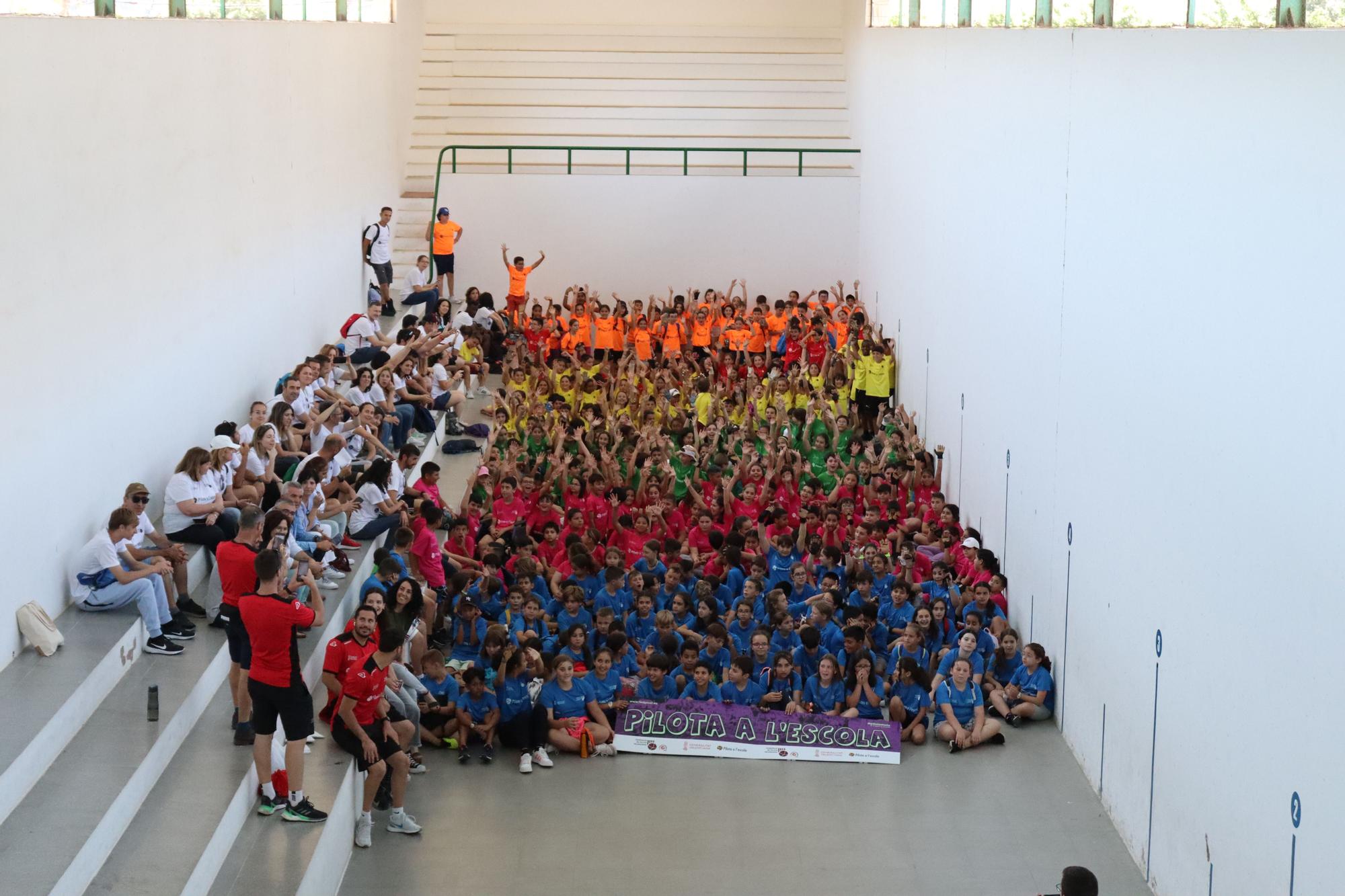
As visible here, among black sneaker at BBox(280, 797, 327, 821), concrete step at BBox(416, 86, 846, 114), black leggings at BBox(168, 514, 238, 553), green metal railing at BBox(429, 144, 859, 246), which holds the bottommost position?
black sneaker at BBox(280, 797, 327, 821)

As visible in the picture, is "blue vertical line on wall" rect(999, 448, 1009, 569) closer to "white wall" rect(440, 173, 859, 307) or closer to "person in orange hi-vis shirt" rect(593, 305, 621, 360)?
"person in orange hi-vis shirt" rect(593, 305, 621, 360)

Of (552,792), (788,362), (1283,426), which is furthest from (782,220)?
(1283,426)

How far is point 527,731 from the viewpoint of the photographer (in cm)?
1082

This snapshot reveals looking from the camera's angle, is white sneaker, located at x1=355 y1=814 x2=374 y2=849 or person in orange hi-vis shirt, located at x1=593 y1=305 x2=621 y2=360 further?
person in orange hi-vis shirt, located at x1=593 y1=305 x2=621 y2=360

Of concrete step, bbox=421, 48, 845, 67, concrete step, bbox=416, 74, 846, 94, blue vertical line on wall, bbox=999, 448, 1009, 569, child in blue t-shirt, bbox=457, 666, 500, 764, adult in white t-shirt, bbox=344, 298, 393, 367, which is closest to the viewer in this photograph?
child in blue t-shirt, bbox=457, 666, 500, 764

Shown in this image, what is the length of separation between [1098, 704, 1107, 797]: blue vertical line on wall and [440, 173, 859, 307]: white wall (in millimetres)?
11949

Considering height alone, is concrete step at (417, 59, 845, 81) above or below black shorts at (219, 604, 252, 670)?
above

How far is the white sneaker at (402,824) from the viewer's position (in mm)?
9695

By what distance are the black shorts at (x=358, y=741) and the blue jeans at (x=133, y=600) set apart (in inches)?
59.9

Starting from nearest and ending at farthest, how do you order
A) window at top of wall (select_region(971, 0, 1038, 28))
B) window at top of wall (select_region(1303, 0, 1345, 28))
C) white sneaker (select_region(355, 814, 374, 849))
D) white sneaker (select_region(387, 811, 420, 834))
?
window at top of wall (select_region(1303, 0, 1345, 28)), white sneaker (select_region(355, 814, 374, 849)), white sneaker (select_region(387, 811, 420, 834)), window at top of wall (select_region(971, 0, 1038, 28))

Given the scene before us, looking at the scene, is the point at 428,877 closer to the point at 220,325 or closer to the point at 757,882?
the point at 757,882

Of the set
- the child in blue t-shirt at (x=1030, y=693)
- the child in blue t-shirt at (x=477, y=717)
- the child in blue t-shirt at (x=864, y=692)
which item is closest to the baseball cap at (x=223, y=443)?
the child in blue t-shirt at (x=477, y=717)

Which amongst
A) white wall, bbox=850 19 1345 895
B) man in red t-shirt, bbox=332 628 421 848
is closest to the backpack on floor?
white wall, bbox=850 19 1345 895

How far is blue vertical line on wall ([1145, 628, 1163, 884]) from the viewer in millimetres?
9352
